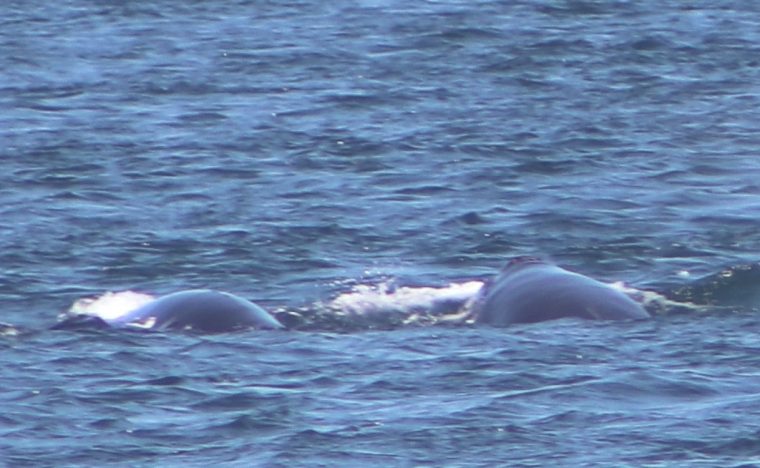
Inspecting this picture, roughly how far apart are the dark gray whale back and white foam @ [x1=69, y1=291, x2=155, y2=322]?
1.58 ft

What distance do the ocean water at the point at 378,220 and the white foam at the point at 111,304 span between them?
280 mm

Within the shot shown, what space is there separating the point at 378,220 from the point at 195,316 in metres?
5.85

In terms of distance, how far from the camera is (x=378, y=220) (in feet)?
83.1

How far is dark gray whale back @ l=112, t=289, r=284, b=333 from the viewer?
64.5ft

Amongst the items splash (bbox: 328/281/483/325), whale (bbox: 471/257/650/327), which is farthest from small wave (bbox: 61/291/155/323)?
whale (bbox: 471/257/650/327)

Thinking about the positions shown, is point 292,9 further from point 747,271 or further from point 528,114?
point 747,271

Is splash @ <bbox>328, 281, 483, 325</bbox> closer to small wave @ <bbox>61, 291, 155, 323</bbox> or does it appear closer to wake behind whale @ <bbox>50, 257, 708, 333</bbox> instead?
wake behind whale @ <bbox>50, 257, 708, 333</bbox>

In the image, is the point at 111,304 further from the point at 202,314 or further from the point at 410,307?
the point at 410,307

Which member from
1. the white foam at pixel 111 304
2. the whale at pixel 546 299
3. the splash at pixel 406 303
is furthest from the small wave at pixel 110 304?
the whale at pixel 546 299

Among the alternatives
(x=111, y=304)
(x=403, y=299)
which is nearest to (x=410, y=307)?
(x=403, y=299)

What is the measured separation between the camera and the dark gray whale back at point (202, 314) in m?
19.7

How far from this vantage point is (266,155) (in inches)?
1147

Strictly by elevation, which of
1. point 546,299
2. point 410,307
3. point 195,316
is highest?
point 195,316

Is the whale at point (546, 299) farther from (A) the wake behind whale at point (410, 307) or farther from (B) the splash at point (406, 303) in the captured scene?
(B) the splash at point (406, 303)
